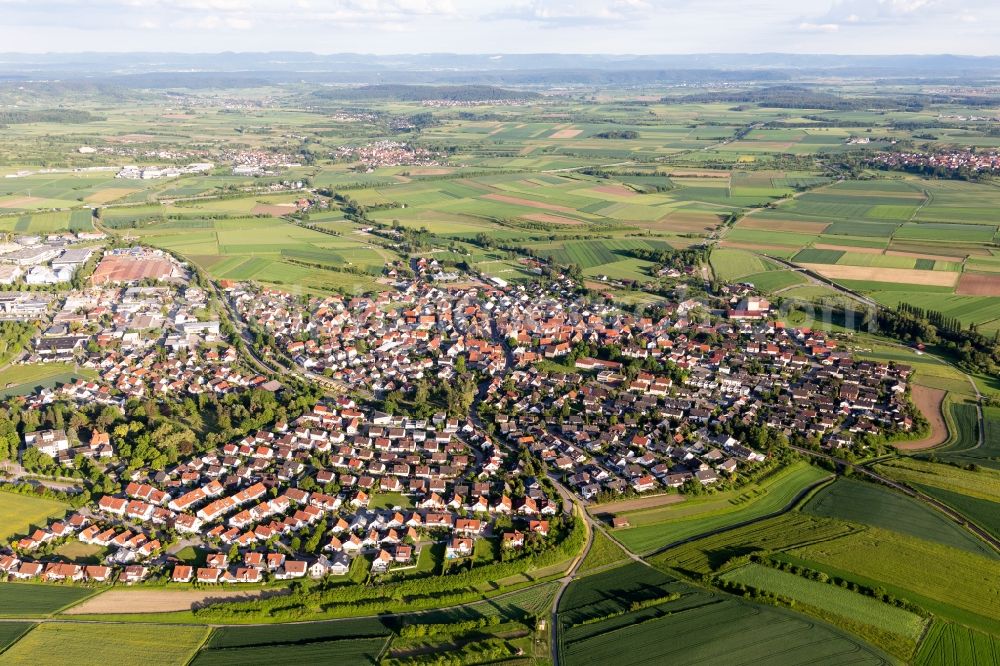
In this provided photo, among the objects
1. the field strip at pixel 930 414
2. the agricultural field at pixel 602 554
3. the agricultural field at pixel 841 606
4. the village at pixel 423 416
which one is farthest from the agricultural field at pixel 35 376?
the field strip at pixel 930 414

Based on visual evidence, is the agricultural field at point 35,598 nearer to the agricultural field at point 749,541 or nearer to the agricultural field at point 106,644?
the agricultural field at point 106,644

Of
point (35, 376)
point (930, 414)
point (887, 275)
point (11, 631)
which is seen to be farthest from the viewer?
point (887, 275)

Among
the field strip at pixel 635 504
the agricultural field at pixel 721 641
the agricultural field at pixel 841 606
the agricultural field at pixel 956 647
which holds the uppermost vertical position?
the field strip at pixel 635 504

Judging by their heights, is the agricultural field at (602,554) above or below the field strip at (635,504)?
below

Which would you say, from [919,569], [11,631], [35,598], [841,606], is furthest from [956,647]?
[35,598]

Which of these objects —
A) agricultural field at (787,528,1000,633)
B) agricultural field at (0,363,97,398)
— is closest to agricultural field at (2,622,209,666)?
agricultural field at (787,528,1000,633)

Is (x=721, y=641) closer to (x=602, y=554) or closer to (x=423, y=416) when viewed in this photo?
(x=602, y=554)

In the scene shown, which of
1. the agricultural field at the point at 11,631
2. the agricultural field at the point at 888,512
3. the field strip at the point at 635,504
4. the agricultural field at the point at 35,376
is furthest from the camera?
the agricultural field at the point at 35,376
